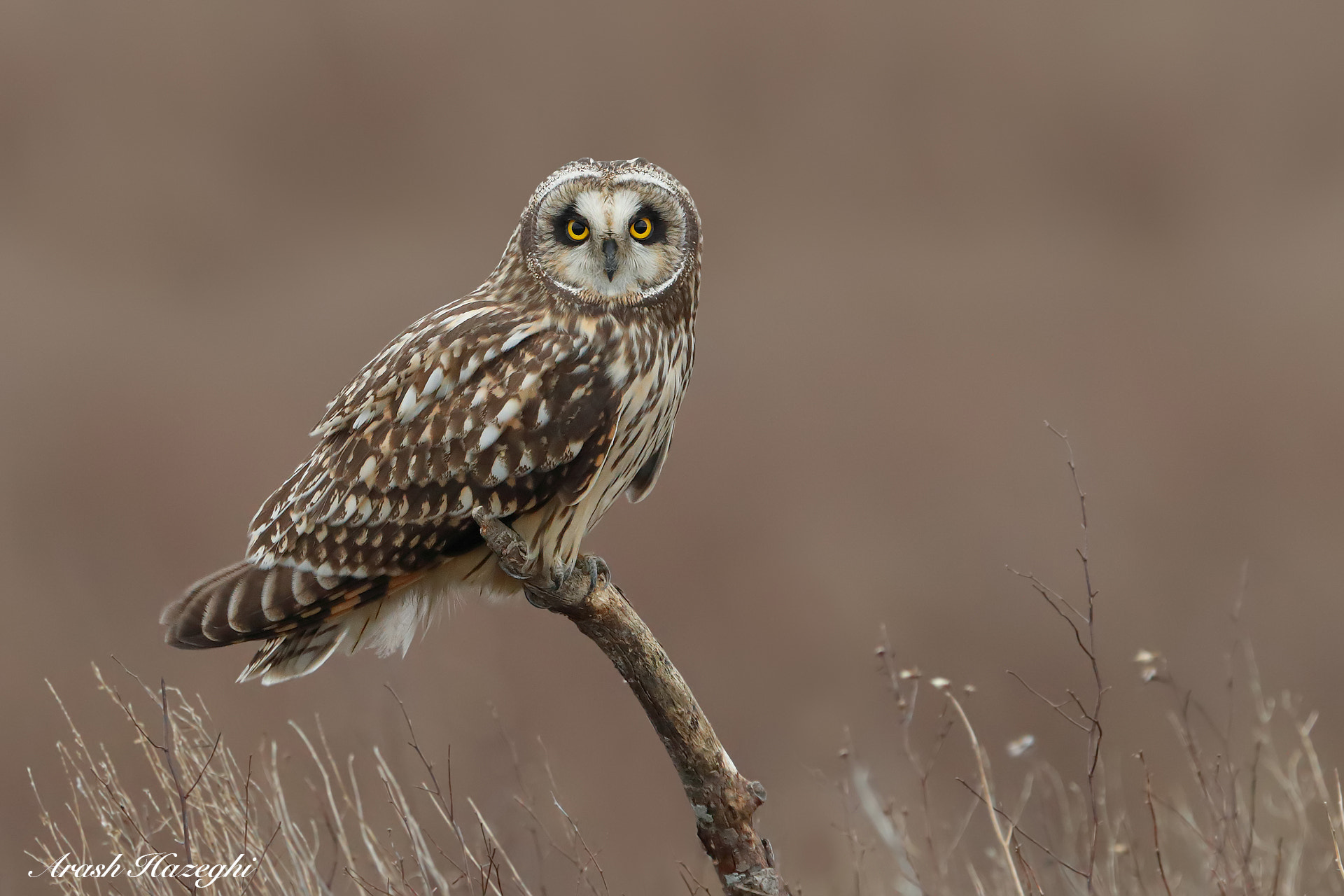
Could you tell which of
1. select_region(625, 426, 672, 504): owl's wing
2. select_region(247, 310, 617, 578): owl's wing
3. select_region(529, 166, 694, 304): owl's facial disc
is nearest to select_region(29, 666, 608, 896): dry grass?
select_region(247, 310, 617, 578): owl's wing

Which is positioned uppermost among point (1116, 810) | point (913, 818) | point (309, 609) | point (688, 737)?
point (309, 609)

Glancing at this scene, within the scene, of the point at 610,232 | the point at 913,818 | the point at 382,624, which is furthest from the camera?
the point at 913,818

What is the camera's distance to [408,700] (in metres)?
4.38

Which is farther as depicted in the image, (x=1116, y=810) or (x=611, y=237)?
(x=1116, y=810)

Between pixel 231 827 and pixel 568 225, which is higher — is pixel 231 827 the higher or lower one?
the lower one

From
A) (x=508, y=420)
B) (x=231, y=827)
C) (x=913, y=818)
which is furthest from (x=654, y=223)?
(x=913, y=818)

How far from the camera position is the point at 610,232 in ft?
6.31

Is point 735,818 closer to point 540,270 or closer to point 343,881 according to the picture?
point 540,270

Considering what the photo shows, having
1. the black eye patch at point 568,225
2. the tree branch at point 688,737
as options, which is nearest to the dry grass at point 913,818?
the tree branch at point 688,737

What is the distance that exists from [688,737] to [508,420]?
62cm

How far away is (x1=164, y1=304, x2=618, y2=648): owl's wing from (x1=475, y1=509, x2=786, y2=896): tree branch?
3.9 inches

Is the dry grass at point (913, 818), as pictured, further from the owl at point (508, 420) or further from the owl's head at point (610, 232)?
the owl's head at point (610, 232)

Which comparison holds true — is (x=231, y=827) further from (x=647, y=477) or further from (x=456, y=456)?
(x=647, y=477)

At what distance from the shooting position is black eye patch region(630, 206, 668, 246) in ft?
6.43
